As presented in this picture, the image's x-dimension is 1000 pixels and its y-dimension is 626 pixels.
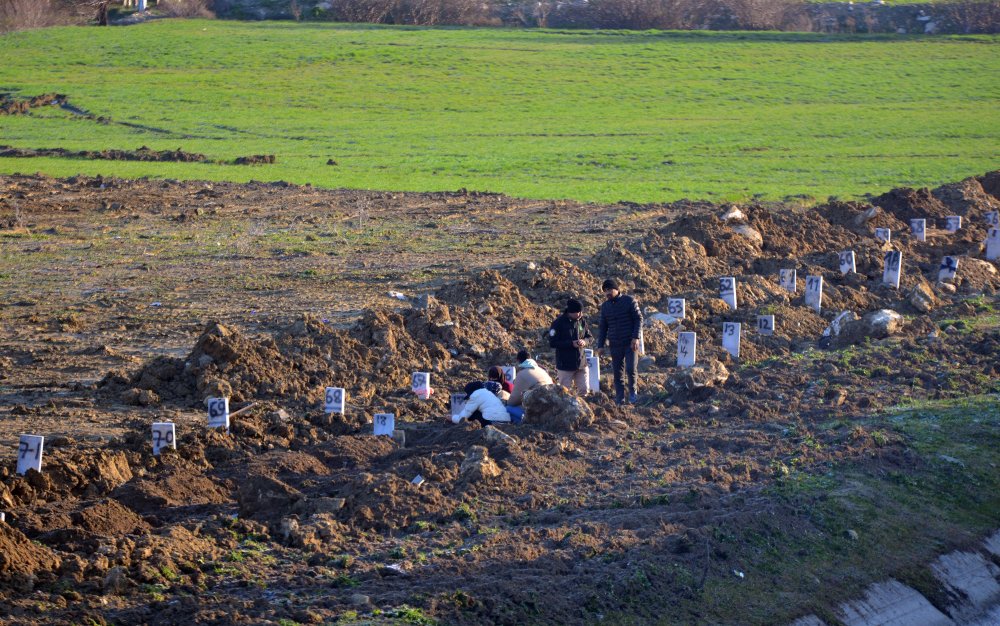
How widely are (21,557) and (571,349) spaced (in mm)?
7785

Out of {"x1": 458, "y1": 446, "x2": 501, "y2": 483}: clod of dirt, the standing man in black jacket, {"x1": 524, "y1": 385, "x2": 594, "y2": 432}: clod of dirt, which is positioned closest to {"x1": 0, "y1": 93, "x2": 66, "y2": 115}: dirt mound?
the standing man in black jacket

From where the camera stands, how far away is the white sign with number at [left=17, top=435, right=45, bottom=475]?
1179cm

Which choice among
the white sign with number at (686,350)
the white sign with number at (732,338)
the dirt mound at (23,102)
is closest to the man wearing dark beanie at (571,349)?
the white sign with number at (686,350)

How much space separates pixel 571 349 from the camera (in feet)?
52.2

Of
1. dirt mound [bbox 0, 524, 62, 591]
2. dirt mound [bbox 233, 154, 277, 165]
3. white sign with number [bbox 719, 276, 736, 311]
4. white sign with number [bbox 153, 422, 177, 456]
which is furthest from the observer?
dirt mound [bbox 233, 154, 277, 165]

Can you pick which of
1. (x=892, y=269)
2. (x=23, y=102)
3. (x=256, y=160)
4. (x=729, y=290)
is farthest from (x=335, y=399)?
(x=23, y=102)

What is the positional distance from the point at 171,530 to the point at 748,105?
4838 centimetres

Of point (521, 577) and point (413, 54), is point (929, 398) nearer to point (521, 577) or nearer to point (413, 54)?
point (521, 577)

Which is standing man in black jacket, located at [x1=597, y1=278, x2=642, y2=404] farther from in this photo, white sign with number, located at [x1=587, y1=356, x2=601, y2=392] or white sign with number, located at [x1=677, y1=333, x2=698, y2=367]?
white sign with number, located at [x1=677, y1=333, x2=698, y2=367]

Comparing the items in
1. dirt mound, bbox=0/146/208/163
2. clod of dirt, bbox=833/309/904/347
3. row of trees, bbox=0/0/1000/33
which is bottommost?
dirt mound, bbox=0/146/208/163

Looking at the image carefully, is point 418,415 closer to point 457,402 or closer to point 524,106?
point 457,402

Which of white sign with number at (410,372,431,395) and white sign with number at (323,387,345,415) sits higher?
white sign with number at (323,387,345,415)

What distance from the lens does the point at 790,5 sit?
76.1 metres

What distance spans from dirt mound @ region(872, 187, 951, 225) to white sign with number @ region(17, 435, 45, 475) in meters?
22.1
